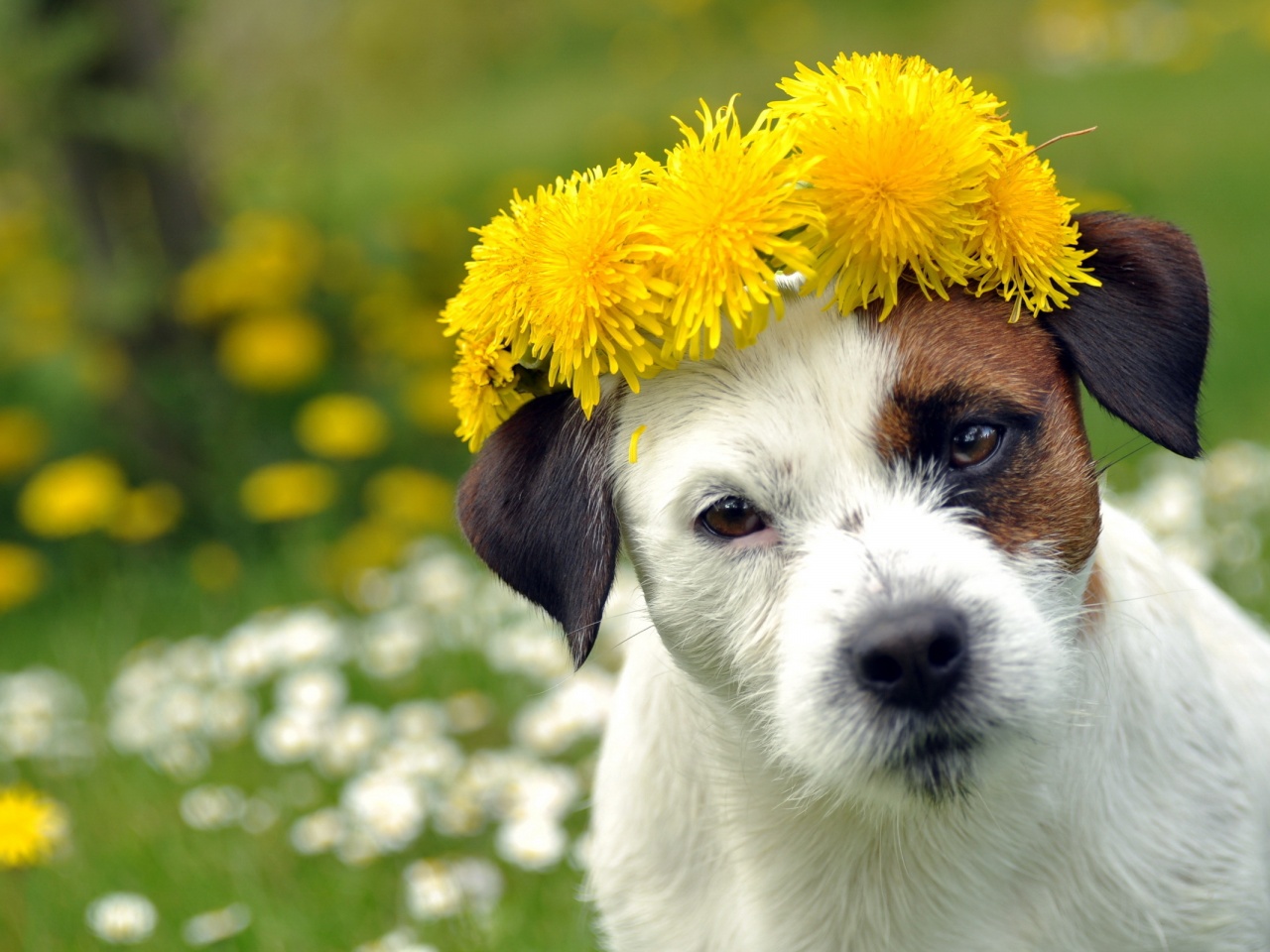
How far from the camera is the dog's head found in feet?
6.80

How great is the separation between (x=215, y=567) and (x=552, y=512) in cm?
374

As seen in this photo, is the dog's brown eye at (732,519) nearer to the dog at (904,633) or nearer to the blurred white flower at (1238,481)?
the dog at (904,633)

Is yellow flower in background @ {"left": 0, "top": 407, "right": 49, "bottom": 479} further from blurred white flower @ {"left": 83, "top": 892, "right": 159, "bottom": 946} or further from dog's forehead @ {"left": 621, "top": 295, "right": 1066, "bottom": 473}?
dog's forehead @ {"left": 621, "top": 295, "right": 1066, "bottom": 473}

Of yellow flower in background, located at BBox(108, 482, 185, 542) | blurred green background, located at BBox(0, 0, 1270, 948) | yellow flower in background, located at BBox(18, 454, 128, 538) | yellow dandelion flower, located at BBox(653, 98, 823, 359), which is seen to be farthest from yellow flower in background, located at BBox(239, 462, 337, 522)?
yellow dandelion flower, located at BBox(653, 98, 823, 359)

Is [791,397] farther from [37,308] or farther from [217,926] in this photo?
[37,308]

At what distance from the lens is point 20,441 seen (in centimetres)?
616

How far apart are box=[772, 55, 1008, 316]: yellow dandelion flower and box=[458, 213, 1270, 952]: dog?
0.11 m

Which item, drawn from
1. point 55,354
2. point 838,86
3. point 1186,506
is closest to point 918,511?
point 838,86

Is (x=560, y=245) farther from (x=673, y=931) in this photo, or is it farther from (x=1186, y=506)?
(x=1186, y=506)

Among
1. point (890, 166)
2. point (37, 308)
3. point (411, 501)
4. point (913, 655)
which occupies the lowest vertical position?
point (411, 501)

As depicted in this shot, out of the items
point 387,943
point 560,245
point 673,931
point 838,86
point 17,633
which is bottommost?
point 17,633

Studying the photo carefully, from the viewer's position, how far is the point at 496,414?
7.93ft

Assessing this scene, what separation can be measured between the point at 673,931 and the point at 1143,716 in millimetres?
925

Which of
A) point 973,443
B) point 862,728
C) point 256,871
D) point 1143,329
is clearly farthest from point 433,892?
point 1143,329
